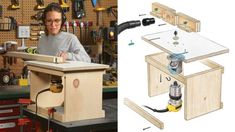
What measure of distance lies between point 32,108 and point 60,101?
6.4 inches

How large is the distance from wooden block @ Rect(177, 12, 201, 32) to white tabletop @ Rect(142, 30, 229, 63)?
25 millimetres

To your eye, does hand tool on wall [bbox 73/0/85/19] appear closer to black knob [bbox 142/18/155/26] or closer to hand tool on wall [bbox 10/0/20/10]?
hand tool on wall [bbox 10/0/20/10]

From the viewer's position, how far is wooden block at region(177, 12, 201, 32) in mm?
1245

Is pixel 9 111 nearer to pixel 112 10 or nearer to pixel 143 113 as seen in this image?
pixel 112 10

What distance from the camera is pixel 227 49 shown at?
124 centimetres

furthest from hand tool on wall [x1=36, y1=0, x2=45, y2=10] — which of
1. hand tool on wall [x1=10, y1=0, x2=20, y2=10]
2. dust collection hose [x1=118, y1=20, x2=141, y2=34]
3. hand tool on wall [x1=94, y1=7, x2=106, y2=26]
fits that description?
dust collection hose [x1=118, y1=20, x2=141, y2=34]

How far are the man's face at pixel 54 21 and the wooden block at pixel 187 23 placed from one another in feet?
5.82

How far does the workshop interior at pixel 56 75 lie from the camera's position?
176 centimetres

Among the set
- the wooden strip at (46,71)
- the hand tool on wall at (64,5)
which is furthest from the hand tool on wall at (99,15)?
the wooden strip at (46,71)

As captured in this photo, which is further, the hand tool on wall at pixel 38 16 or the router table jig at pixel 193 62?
the hand tool on wall at pixel 38 16

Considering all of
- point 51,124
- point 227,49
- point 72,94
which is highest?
point 227,49

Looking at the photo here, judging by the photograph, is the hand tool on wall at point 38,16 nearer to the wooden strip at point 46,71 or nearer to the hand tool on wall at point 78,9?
the hand tool on wall at point 78,9

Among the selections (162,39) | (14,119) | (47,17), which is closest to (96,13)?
(47,17)

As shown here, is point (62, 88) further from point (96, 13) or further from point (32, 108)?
point (96, 13)
